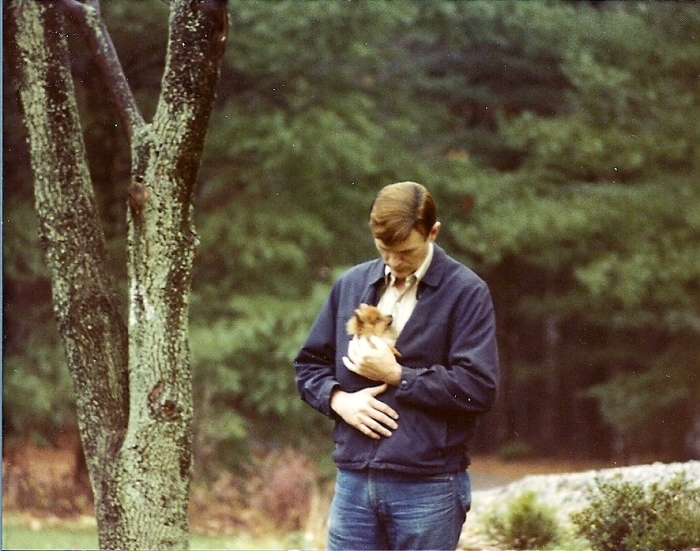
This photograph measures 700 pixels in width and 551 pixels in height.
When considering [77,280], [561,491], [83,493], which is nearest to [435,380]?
[77,280]

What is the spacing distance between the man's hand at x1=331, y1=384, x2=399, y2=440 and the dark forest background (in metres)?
4.57

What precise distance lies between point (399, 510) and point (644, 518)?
179 centimetres

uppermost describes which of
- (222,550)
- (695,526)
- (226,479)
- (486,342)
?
Result: (486,342)

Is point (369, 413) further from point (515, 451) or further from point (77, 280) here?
point (515, 451)

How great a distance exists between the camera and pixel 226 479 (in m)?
8.16

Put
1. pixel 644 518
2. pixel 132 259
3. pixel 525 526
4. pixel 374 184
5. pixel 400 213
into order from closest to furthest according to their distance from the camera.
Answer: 1. pixel 400 213
2. pixel 132 259
3. pixel 644 518
4. pixel 525 526
5. pixel 374 184

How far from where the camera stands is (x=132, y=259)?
372 centimetres

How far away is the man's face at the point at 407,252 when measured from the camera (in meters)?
2.76

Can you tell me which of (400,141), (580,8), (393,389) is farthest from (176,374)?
(580,8)

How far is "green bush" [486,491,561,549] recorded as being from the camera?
4520mm

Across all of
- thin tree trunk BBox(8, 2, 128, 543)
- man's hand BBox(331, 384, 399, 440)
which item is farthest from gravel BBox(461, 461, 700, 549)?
man's hand BBox(331, 384, 399, 440)

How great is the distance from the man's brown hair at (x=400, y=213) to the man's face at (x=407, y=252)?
17 millimetres

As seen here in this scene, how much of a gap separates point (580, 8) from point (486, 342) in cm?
776

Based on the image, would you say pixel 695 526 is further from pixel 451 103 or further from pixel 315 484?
pixel 451 103
